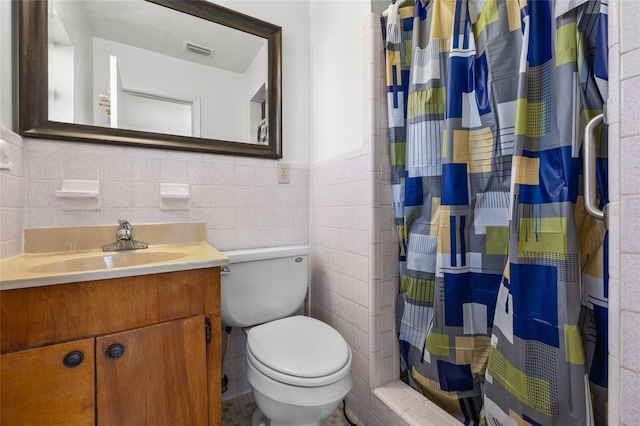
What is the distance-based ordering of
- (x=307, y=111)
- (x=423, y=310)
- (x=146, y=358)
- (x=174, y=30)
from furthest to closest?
(x=307, y=111), (x=174, y=30), (x=423, y=310), (x=146, y=358)

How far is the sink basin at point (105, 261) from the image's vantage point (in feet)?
2.90

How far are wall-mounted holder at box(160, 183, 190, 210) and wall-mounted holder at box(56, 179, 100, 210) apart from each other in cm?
23

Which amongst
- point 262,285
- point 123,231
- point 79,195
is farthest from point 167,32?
point 262,285

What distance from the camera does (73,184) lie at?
1085mm

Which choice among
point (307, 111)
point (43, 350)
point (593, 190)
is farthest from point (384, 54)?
point (43, 350)

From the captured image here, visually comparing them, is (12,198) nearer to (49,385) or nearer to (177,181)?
(177,181)

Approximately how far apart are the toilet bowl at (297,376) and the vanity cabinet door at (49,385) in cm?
46

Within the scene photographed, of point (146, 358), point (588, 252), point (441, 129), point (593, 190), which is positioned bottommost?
point (146, 358)

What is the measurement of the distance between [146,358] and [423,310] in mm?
962

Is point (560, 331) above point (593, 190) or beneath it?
beneath

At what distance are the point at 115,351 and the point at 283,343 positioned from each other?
1.74 feet

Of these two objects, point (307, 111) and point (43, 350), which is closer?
point (43, 350)

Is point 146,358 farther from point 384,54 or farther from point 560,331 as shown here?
point 384,54

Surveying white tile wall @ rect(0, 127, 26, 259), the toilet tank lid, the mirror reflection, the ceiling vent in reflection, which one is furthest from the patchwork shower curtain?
white tile wall @ rect(0, 127, 26, 259)
